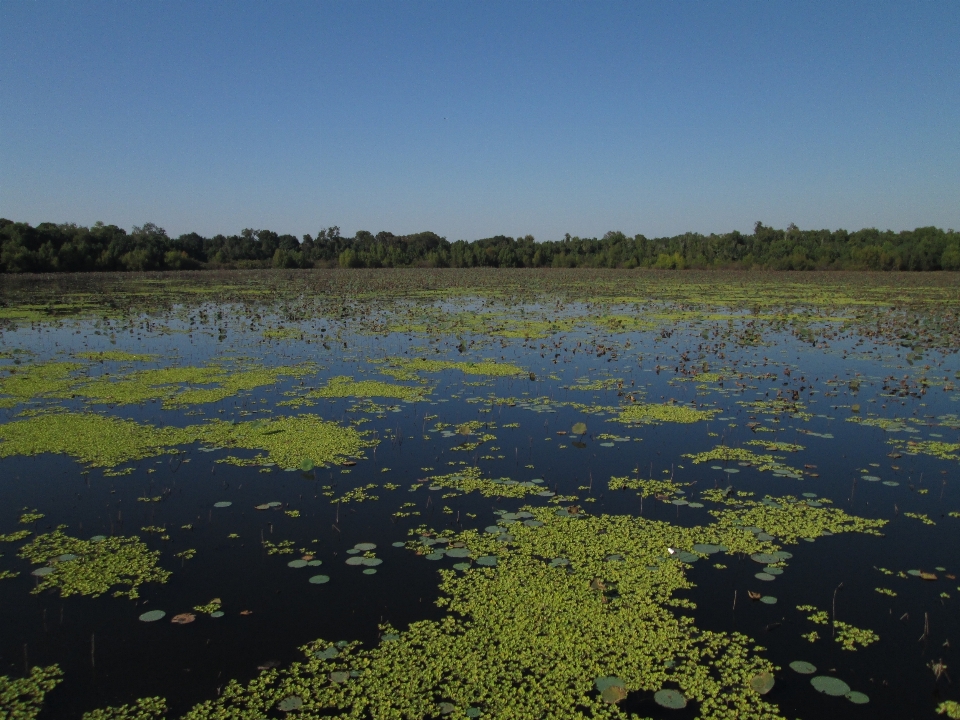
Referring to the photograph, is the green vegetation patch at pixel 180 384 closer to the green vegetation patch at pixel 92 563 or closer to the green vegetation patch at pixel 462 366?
the green vegetation patch at pixel 462 366

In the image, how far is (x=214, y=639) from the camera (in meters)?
3.78

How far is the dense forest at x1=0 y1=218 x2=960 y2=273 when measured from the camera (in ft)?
178

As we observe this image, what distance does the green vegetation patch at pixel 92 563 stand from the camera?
14.3 ft

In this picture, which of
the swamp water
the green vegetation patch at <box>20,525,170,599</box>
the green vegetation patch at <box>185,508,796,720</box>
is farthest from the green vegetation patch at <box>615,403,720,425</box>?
the green vegetation patch at <box>20,525,170,599</box>

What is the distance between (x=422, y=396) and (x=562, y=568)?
5.36 m

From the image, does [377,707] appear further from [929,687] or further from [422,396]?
[422,396]

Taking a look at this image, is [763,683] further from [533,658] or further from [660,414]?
[660,414]

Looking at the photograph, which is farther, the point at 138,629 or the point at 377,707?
the point at 138,629

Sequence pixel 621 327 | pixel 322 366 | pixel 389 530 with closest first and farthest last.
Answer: pixel 389 530
pixel 322 366
pixel 621 327

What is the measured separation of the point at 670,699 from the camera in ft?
10.9

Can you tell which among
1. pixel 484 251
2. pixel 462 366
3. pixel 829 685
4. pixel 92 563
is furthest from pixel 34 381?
pixel 484 251

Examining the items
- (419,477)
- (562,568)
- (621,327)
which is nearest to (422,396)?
(419,477)

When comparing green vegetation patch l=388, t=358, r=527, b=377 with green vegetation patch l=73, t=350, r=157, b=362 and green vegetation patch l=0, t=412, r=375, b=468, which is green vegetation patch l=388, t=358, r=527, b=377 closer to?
green vegetation patch l=0, t=412, r=375, b=468

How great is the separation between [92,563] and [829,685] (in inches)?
188
